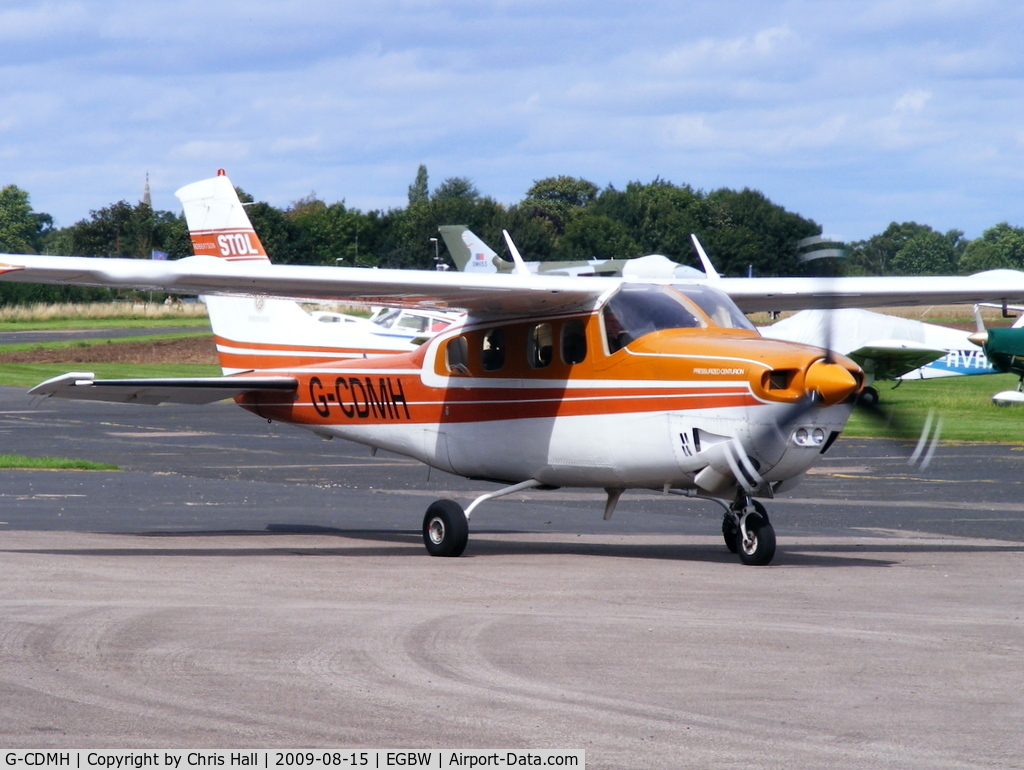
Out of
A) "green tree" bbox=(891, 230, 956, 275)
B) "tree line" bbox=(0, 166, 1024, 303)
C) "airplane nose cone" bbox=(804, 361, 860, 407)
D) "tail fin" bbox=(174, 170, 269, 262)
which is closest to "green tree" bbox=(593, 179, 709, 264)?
Result: "tree line" bbox=(0, 166, 1024, 303)

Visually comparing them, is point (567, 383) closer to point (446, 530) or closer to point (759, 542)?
point (446, 530)

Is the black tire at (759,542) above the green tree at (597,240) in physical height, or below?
below

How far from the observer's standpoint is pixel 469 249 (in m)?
44.5

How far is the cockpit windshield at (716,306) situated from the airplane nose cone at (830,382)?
4.77ft

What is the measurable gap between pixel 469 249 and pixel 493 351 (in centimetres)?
3211

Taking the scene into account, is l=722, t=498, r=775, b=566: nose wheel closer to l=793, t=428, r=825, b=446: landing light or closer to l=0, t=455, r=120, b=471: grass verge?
l=793, t=428, r=825, b=446: landing light

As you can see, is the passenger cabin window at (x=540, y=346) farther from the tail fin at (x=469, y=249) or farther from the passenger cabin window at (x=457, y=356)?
the tail fin at (x=469, y=249)

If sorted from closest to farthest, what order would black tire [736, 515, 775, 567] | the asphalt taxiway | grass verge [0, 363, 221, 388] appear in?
the asphalt taxiway → black tire [736, 515, 775, 567] → grass verge [0, 363, 221, 388]

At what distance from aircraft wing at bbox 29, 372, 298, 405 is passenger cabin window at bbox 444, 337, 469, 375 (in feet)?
7.11

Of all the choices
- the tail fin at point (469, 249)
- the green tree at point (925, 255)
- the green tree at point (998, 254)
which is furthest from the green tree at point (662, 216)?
the green tree at point (998, 254)

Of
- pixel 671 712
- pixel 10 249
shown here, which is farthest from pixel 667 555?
pixel 10 249

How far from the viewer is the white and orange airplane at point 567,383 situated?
34.9 feet

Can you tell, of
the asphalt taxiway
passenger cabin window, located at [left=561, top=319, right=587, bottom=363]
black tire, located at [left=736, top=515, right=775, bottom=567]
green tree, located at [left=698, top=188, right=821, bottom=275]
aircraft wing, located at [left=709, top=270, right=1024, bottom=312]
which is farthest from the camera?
green tree, located at [left=698, top=188, right=821, bottom=275]

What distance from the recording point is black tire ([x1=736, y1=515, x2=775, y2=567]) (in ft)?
37.2
